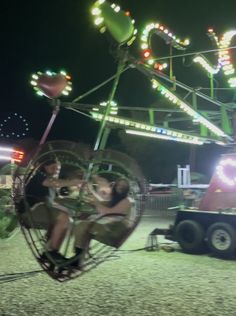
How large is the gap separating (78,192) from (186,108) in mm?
6429

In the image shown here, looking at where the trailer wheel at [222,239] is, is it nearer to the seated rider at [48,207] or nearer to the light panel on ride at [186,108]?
the light panel on ride at [186,108]

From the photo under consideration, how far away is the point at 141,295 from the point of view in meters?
7.18

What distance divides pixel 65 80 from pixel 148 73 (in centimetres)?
195

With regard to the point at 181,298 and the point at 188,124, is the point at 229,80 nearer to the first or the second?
the point at 188,124

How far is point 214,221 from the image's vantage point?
1145 cm

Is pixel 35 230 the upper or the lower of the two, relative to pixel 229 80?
lower

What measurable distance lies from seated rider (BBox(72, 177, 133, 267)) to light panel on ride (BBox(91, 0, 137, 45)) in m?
2.19

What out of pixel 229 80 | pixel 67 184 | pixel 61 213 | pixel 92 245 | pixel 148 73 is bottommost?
pixel 92 245

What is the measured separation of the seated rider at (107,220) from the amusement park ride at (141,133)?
0.08m

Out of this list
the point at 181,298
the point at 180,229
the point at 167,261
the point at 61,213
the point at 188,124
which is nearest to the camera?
the point at 61,213

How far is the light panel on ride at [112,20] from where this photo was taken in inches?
247

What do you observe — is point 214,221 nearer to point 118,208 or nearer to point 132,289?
point 132,289

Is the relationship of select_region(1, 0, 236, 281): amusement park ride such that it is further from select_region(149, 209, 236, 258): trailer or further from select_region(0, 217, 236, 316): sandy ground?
select_region(0, 217, 236, 316): sandy ground

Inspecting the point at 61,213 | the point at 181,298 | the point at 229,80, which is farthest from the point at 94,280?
the point at 229,80
